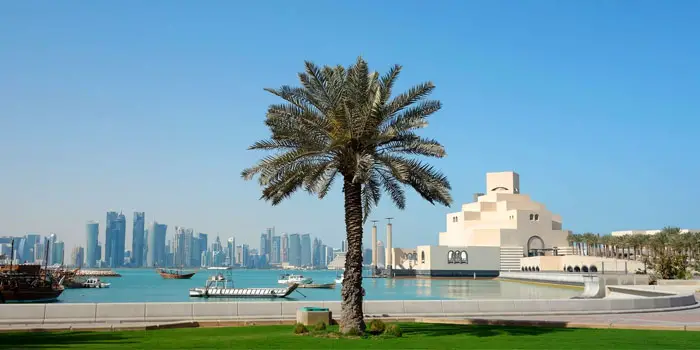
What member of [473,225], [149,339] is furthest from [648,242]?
[149,339]

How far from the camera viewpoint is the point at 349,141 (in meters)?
→ 21.2

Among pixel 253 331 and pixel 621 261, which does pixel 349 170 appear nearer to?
pixel 253 331

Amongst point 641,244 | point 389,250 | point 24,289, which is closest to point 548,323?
point 24,289

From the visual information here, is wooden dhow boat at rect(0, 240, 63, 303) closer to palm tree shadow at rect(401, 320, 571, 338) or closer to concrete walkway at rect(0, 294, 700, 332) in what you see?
concrete walkway at rect(0, 294, 700, 332)

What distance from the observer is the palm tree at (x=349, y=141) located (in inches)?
824

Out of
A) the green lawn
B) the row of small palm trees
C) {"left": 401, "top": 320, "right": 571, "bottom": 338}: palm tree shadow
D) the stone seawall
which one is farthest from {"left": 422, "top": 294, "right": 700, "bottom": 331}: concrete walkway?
the row of small palm trees

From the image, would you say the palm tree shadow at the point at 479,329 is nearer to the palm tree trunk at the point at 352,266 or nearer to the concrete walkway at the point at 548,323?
the concrete walkway at the point at 548,323

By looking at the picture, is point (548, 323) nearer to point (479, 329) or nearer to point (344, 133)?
point (479, 329)

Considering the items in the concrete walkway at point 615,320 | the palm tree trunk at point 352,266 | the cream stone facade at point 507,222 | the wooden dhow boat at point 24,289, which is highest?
the cream stone facade at point 507,222

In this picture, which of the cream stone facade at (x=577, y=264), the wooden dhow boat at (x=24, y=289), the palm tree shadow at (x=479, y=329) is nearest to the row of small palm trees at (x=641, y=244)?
the cream stone facade at (x=577, y=264)

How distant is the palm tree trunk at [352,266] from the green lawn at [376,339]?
3.74ft

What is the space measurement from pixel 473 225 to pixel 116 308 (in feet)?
428

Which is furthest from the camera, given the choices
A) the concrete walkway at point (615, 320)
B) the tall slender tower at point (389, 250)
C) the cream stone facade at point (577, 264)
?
the tall slender tower at point (389, 250)

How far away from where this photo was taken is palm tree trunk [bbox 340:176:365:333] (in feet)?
66.6
